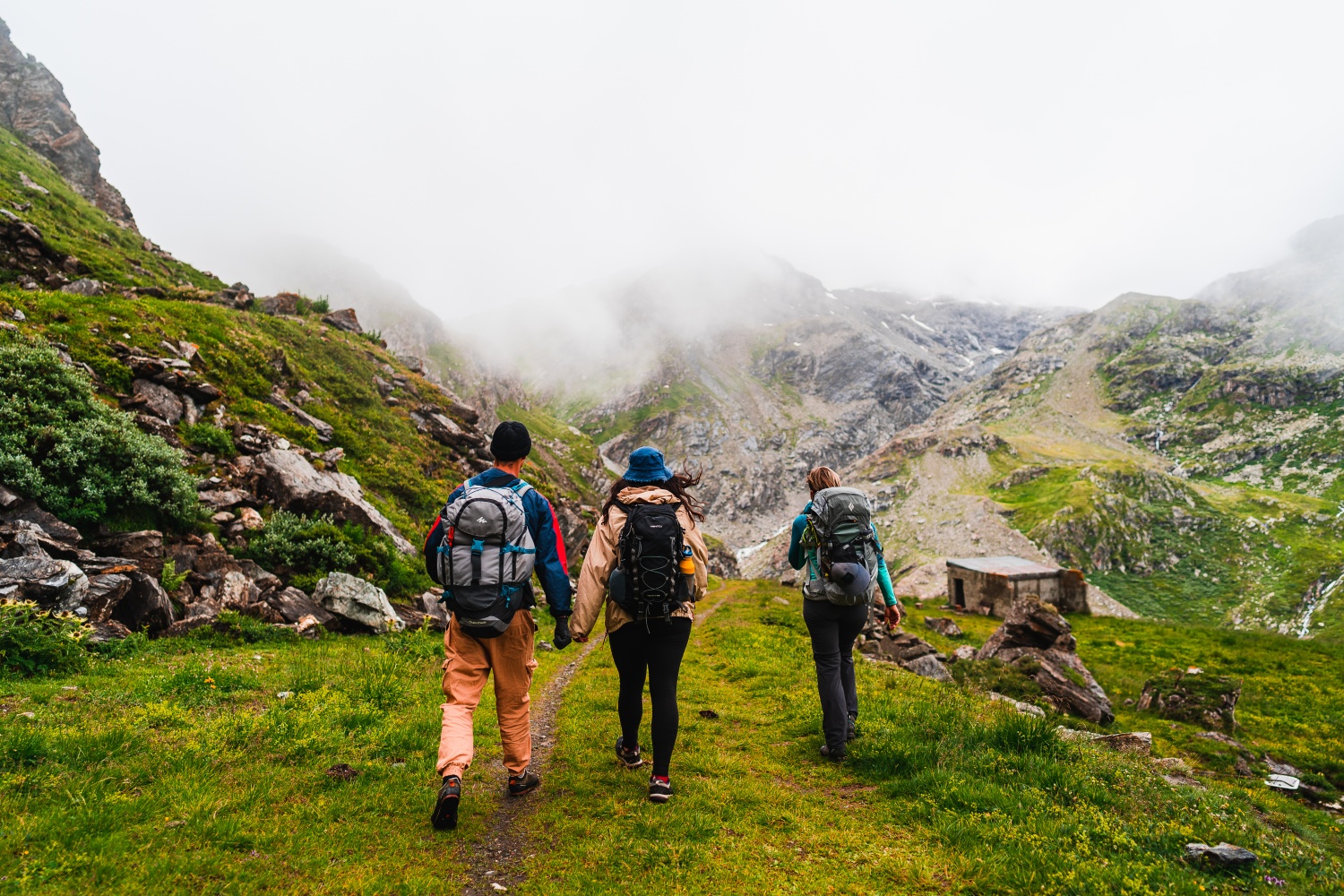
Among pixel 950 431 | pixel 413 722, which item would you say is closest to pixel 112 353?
pixel 413 722

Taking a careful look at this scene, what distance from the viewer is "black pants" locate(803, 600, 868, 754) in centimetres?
806

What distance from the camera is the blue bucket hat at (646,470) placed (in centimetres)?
690

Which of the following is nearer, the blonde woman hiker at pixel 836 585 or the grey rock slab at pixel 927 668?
the blonde woman hiker at pixel 836 585

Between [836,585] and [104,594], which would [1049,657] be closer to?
[836,585]

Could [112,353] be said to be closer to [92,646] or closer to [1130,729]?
[92,646]

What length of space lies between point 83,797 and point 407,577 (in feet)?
35.8

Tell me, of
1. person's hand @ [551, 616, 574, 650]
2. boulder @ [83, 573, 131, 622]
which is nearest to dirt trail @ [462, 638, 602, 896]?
person's hand @ [551, 616, 574, 650]

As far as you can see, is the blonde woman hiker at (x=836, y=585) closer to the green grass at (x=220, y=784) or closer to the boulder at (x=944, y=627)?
the green grass at (x=220, y=784)

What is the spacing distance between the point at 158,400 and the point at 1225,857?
21.1m

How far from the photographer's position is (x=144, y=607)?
9.48 metres

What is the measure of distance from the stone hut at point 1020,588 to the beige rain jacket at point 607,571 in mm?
48817

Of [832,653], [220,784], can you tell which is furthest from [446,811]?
[832,653]

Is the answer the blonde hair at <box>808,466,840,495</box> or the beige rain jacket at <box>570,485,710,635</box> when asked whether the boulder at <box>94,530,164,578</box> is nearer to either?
the beige rain jacket at <box>570,485,710,635</box>

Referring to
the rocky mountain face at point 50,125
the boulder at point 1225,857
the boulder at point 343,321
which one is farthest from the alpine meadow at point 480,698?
the rocky mountain face at point 50,125
